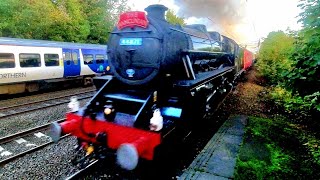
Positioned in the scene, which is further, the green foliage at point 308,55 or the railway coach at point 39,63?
the railway coach at point 39,63

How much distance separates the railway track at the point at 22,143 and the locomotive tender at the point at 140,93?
1346 millimetres

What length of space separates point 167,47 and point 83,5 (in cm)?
2624

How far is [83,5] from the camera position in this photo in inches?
1086

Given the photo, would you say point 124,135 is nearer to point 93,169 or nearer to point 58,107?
point 93,169

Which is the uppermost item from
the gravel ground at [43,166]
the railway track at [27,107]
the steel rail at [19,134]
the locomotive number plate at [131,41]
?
the locomotive number plate at [131,41]

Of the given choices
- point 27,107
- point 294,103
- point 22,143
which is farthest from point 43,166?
point 294,103

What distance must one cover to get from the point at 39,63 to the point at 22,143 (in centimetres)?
760

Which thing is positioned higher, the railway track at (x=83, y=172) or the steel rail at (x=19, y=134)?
the steel rail at (x=19, y=134)

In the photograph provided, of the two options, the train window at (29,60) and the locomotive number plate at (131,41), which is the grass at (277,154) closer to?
the locomotive number plate at (131,41)

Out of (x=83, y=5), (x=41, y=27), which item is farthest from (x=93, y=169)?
(x=83, y=5)

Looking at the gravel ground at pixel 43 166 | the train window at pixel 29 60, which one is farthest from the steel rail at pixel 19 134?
the train window at pixel 29 60

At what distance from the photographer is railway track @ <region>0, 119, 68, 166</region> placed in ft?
16.7

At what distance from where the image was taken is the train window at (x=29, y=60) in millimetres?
11359

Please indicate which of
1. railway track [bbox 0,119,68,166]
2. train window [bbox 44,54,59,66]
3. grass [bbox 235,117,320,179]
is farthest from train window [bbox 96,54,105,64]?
grass [bbox 235,117,320,179]
